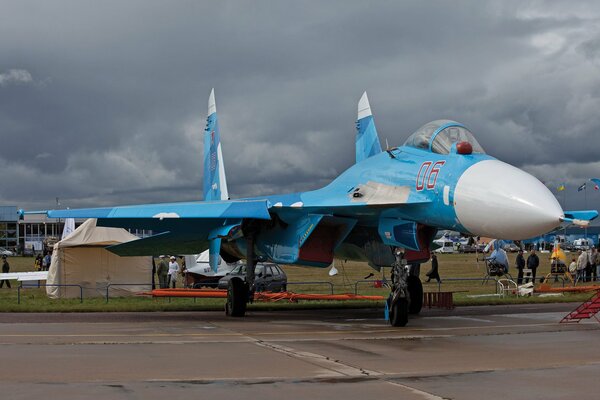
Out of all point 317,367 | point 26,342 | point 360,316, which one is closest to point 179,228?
point 360,316

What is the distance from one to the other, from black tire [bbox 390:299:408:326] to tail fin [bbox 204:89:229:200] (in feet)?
32.2

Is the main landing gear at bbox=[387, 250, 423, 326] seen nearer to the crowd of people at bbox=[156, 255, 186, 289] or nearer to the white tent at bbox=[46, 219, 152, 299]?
the white tent at bbox=[46, 219, 152, 299]

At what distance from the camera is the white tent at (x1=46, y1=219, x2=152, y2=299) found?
2367 cm

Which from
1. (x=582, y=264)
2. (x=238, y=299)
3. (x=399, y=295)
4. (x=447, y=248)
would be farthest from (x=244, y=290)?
(x=447, y=248)

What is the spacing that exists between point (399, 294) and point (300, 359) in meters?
4.40

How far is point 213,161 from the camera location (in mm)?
23016

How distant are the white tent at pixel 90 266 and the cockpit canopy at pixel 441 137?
487 inches

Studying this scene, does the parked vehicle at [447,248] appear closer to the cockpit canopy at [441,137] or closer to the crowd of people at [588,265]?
the crowd of people at [588,265]

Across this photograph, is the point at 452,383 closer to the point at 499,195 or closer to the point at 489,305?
the point at 499,195

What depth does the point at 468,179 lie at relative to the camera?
1177 centimetres

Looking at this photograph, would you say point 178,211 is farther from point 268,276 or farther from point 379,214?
point 268,276

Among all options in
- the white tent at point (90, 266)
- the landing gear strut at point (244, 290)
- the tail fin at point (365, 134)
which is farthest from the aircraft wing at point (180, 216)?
the white tent at point (90, 266)

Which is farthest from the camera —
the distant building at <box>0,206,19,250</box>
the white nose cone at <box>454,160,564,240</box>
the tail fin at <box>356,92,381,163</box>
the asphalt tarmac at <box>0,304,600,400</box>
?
the distant building at <box>0,206,19,250</box>

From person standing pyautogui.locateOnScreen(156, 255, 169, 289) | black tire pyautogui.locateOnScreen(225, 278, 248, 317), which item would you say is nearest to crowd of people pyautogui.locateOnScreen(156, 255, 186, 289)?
person standing pyautogui.locateOnScreen(156, 255, 169, 289)
